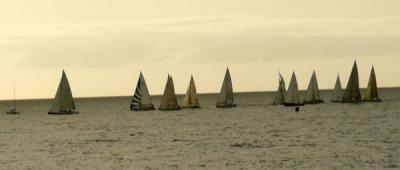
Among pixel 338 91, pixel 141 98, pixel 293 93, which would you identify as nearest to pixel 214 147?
pixel 141 98

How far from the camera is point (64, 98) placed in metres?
135

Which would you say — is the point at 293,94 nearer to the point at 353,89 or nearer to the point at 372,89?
the point at 353,89

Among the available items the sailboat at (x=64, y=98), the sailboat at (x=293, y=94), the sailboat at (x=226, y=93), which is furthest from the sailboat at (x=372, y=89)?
the sailboat at (x=64, y=98)

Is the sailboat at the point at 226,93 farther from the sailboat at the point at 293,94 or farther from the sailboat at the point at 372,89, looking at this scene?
the sailboat at the point at 372,89

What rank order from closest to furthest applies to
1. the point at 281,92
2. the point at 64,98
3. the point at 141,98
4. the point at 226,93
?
1. the point at 64,98
2. the point at 141,98
3. the point at 226,93
4. the point at 281,92

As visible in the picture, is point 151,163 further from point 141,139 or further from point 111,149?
point 141,139

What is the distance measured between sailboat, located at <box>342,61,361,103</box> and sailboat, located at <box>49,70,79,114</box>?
50536 mm

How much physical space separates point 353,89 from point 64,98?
54.5 m

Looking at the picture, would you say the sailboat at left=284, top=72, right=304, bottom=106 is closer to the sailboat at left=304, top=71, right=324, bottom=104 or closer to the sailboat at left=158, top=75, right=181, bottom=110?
the sailboat at left=304, top=71, right=324, bottom=104

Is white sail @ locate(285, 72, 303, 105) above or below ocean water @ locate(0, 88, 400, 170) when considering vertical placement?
above

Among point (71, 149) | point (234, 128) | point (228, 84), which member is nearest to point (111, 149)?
point (71, 149)

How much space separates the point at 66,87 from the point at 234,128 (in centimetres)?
3310

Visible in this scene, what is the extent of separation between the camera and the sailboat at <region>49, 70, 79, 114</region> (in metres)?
129

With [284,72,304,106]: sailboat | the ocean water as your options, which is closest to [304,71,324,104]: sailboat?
[284,72,304,106]: sailboat
